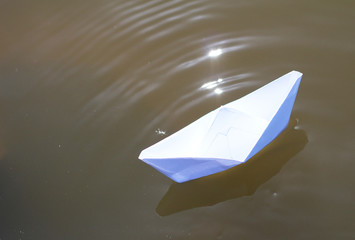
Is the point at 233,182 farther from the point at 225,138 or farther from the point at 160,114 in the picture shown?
the point at 160,114

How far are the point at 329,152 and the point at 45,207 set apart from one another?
1.51m

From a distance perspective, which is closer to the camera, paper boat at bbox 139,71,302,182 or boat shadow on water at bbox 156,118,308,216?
paper boat at bbox 139,71,302,182

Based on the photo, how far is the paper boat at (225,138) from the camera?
1824mm

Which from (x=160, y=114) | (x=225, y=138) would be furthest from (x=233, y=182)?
(x=160, y=114)

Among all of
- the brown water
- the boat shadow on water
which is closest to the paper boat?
the boat shadow on water

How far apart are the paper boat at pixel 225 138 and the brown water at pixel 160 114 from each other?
0.20m

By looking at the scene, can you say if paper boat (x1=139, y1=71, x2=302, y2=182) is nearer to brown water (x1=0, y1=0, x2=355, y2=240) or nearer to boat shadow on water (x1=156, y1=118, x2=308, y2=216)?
boat shadow on water (x1=156, y1=118, x2=308, y2=216)

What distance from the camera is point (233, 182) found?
1.99 meters

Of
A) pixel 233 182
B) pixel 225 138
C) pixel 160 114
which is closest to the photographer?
pixel 225 138

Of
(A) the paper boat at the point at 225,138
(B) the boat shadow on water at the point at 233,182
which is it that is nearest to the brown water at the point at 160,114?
(B) the boat shadow on water at the point at 233,182

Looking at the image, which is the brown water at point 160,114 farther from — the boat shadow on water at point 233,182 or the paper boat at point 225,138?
the paper boat at point 225,138

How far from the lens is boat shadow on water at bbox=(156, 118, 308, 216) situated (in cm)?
196

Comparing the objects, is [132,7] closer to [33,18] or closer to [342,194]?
[33,18]

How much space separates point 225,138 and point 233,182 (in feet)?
0.85
